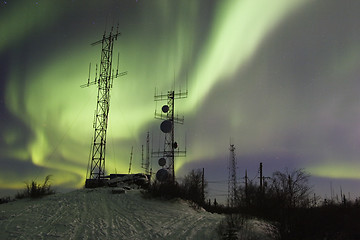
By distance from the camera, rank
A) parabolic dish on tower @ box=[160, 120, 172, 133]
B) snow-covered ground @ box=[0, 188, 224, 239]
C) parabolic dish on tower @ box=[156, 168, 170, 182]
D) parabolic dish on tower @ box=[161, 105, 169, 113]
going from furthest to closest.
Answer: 1. parabolic dish on tower @ box=[161, 105, 169, 113]
2. parabolic dish on tower @ box=[160, 120, 172, 133]
3. parabolic dish on tower @ box=[156, 168, 170, 182]
4. snow-covered ground @ box=[0, 188, 224, 239]

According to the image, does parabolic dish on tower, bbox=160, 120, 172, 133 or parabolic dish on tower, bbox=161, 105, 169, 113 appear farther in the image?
parabolic dish on tower, bbox=161, 105, 169, 113

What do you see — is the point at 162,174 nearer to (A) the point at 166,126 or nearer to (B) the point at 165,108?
(A) the point at 166,126

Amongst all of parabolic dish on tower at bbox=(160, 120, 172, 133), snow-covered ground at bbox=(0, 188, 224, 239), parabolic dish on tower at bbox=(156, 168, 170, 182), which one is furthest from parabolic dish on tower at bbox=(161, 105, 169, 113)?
snow-covered ground at bbox=(0, 188, 224, 239)

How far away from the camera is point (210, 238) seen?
1273cm

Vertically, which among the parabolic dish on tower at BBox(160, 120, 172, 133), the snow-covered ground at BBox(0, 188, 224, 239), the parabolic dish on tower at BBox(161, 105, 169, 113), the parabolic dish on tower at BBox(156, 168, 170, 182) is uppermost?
the parabolic dish on tower at BBox(161, 105, 169, 113)

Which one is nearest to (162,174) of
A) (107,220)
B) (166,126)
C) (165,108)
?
(166,126)

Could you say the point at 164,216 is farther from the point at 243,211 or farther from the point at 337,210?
the point at 337,210

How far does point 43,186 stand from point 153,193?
35.3ft

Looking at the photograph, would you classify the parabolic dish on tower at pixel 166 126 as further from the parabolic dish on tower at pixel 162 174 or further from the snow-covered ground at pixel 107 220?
the snow-covered ground at pixel 107 220

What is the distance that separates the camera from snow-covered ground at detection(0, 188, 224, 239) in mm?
12867

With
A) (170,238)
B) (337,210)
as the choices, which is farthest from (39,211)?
(337,210)

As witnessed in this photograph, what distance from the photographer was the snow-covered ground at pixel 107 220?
12.9 m

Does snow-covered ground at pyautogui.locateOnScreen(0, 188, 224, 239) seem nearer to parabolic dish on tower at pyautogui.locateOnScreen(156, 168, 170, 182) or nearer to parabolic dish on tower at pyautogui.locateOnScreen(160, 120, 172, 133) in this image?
parabolic dish on tower at pyautogui.locateOnScreen(156, 168, 170, 182)

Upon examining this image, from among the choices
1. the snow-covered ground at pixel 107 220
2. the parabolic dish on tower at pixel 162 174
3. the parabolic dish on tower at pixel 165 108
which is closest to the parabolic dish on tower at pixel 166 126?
the parabolic dish on tower at pixel 165 108
